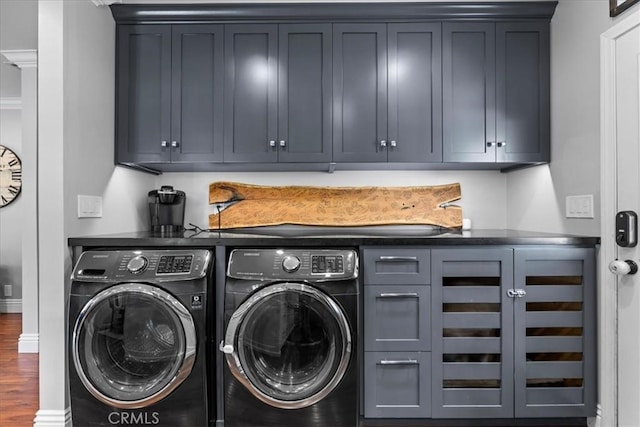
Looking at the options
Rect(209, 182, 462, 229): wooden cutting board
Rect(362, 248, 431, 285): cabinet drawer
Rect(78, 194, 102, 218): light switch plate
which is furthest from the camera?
Rect(209, 182, 462, 229): wooden cutting board

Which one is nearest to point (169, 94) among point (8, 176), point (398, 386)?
point (398, 386)

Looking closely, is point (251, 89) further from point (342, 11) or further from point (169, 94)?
point (342, 11)

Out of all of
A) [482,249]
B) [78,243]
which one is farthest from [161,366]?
[482,249]

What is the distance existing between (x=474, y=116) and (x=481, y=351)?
4.48ft

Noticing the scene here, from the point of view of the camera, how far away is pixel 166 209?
8.60 ft

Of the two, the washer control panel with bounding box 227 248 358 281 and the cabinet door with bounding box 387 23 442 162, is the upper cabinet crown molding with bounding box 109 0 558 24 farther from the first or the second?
the washer control panel with bounding box 227 248 358 281

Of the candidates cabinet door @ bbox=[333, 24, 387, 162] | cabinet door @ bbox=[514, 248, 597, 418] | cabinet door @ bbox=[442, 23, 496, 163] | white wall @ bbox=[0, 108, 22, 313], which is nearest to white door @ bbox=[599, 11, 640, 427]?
cabinet door @ bbox=[514, 248, 597, 418]

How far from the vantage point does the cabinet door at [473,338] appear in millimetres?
2018

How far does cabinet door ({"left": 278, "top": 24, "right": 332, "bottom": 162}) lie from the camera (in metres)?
2.45

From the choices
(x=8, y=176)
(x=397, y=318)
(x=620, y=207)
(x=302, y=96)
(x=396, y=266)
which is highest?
(x=302, y=96)

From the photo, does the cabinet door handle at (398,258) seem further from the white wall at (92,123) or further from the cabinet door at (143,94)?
the white wall at (92,123)

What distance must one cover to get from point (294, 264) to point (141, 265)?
2.44 feet

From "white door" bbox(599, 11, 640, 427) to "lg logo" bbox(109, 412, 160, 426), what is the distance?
2234mm

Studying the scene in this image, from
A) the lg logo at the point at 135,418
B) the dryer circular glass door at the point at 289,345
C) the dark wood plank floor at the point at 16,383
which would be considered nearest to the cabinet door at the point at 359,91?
the dryer circular glass door at the point at 289,345
